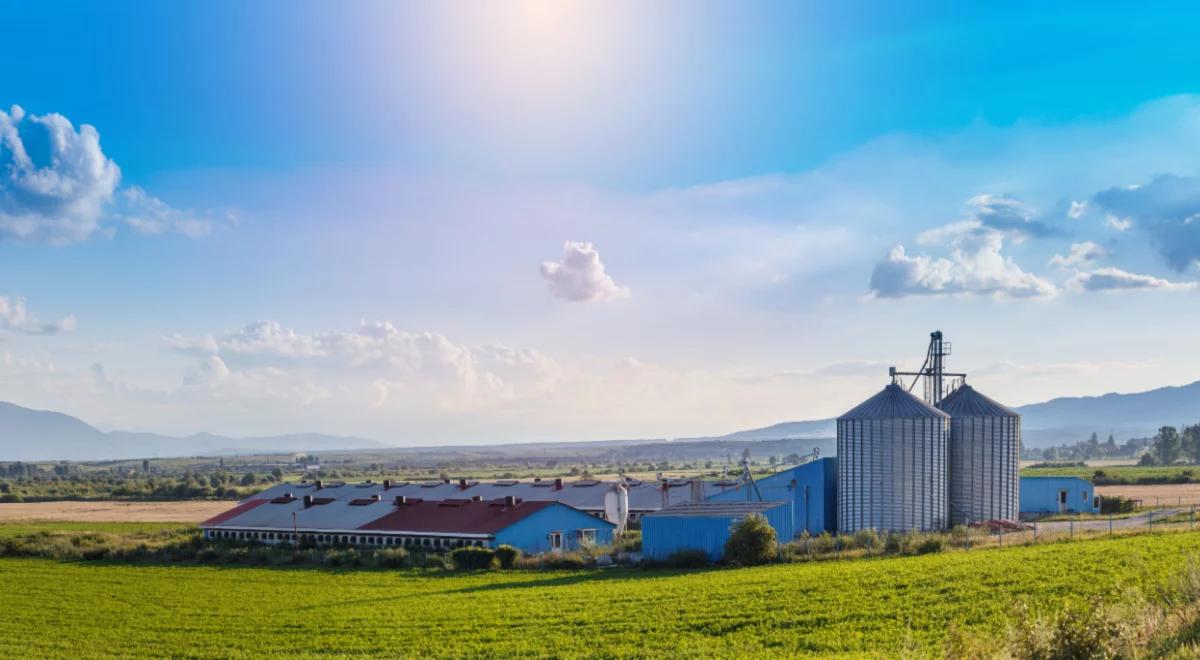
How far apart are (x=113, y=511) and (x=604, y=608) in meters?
92.1

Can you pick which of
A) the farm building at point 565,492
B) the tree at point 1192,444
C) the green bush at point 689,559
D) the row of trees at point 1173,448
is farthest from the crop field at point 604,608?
the tree at point 1192,444

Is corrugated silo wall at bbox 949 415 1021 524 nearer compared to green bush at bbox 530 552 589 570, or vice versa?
green bush at bbox 530 552 589 570

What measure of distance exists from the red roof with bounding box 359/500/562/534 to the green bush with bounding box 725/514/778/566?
1416 centimetres

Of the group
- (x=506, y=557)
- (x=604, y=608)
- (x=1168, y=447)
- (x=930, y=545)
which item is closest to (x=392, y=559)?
(x=506, y=557)

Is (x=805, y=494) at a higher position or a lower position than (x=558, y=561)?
higher

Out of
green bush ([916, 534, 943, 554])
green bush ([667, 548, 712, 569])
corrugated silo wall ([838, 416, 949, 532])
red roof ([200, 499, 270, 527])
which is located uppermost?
corrugated silo wall ([838, 416, 949, 532])

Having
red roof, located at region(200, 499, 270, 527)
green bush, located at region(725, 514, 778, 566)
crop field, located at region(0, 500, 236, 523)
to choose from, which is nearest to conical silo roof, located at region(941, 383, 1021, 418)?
green bush, located at region(725, 514, 778, 566)

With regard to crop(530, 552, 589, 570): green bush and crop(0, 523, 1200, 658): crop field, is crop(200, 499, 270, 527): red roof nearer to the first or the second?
crop(0, 523, 1200, 658): crop field

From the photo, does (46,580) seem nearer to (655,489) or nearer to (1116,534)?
(655,489)

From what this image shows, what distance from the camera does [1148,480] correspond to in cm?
10744

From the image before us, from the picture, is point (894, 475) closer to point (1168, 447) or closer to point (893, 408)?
point (893, 408)

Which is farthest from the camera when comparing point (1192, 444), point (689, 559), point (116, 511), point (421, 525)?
point (1192, 444)

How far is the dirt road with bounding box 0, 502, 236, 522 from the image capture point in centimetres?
9106

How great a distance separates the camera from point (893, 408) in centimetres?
4966
